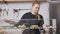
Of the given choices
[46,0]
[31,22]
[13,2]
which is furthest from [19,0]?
[31,22]

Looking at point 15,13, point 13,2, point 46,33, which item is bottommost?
point 46,33

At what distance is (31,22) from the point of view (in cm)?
91

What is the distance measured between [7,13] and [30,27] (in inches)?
18.3

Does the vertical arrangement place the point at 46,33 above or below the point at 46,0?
below

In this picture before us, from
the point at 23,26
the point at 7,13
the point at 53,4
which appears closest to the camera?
the point at 23,26

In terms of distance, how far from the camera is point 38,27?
2.88 feet

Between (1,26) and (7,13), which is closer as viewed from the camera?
(1,26)

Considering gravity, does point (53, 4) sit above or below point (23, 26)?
above

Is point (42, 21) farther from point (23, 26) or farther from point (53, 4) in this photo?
point (53, 4)

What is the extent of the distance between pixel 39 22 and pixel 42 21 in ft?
0.07

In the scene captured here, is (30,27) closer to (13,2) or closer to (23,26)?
(23,26)

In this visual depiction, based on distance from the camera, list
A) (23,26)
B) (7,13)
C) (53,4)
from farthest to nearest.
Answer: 1. (7,13)
2. (53,4)
3. (23,26)

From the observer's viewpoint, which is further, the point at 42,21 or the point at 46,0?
the point at 46,0

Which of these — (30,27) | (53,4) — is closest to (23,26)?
(30,27)
